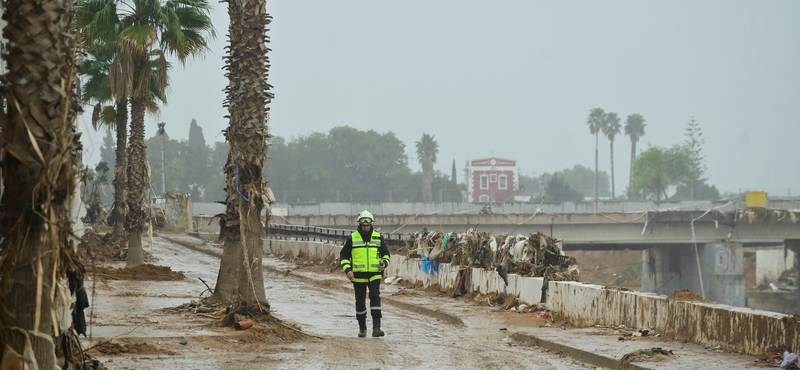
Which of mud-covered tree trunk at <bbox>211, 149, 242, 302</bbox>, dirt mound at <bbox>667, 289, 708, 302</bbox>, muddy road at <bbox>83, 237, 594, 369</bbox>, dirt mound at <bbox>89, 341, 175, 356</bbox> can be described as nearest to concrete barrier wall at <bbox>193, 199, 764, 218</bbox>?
muddy road at <bbox>83, 237, 594, 369</bbox>

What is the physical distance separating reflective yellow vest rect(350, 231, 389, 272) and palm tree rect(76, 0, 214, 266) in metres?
11.6

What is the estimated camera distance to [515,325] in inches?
536

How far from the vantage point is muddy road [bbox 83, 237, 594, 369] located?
9242 mm

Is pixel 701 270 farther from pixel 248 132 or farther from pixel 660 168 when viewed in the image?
pixel 660 168

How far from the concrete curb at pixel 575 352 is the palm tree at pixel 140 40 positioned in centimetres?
1359

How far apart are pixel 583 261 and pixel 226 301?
225ft

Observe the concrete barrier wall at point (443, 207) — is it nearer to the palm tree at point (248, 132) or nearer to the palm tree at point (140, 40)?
the palm tree at point (140, 40)

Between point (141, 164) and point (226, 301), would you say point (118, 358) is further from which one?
point (141, 164)

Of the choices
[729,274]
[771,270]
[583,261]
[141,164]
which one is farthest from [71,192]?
[583,261]

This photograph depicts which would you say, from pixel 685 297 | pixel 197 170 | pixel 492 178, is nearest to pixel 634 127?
pixel 492 178

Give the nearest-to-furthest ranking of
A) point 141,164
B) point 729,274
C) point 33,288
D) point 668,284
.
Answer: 1. point 33,288
2. point 141,164
3. point 729,274
4. point 668,284

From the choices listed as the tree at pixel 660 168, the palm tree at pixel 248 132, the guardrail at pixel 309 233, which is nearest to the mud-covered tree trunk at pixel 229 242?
the palm tree at pixel 248 132

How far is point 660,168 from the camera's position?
114062 millimetres

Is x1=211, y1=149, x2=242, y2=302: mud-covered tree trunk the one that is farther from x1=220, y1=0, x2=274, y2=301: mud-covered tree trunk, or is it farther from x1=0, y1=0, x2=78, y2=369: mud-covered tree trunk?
x1=0, y1=0, x2=78, y2=369: mud-covered tree trunk
